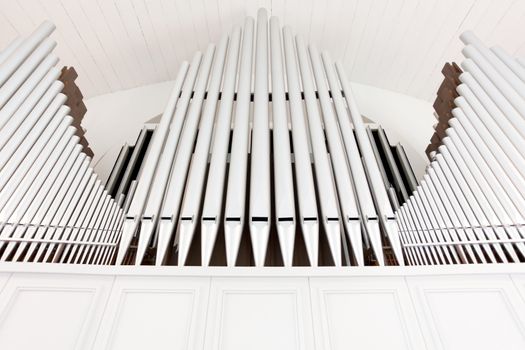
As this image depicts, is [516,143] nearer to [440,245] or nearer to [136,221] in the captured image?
[440,245]

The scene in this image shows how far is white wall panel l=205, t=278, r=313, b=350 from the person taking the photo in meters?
1.78

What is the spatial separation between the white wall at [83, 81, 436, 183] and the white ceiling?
0.45ft

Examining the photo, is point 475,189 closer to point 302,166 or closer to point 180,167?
point 302,166

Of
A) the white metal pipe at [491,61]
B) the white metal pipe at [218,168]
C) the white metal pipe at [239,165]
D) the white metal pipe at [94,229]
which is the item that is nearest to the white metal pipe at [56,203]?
the white metal pipe at [94,229]

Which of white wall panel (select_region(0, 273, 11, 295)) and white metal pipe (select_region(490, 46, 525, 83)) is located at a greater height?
white metal pipe (select_region(490, 46, 525, 83))

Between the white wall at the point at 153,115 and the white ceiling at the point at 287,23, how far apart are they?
0.14 meters

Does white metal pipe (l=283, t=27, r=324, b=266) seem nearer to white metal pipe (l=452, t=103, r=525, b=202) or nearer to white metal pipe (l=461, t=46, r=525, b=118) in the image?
white metal pipe (l=452, t=103, r=525, b=202)

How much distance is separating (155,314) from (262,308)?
0.57 metres

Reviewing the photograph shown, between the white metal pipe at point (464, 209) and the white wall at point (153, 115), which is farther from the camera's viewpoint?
the white wall at point (153, 115)

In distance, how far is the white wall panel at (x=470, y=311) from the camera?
5.81ft

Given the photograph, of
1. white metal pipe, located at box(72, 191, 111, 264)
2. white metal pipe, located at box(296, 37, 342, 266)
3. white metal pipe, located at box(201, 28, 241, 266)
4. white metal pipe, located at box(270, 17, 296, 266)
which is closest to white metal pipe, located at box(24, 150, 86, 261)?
white metal pipe, located at box(72, 191, 111, 264)

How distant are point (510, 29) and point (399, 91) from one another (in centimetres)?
143

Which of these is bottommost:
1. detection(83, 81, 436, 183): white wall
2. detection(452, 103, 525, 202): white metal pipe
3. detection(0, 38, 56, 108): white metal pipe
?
detection(452, 103, 525, 202): white metal pipe

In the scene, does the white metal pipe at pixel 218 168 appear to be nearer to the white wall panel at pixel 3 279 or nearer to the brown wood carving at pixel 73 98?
the white wall panel at pixel 3 279
